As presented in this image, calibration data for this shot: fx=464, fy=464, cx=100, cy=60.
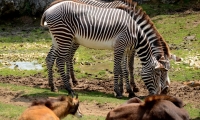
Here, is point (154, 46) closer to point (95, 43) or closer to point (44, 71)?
point (95, 43)

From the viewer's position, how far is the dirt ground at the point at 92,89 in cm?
1113

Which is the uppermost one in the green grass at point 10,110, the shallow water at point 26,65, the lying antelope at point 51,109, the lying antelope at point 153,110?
the lying antelope at point 153,110

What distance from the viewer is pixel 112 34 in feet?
41.9

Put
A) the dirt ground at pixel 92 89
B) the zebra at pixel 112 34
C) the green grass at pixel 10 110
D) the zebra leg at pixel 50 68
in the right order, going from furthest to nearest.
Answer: the zebra leg at pixel 50 68, the zebra at pixel 112 34, the dirt ground at pixel 92 89, the green grass at pixel 10 110

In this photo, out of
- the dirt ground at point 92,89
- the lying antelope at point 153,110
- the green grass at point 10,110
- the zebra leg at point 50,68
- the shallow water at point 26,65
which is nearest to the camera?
the lying antelope at point 153,110

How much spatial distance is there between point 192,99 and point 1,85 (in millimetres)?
5243

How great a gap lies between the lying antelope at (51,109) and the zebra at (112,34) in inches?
177

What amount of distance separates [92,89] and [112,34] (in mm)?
1761

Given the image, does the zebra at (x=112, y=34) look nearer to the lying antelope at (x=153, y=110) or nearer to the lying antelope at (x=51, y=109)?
the lying antelope at (x=51, y=109)

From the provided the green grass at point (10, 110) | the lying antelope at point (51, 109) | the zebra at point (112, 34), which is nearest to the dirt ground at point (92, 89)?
the green grass at point (10, 110)

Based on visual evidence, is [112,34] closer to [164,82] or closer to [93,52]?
[164,82]

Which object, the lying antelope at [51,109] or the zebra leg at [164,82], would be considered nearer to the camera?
the lying antelope at [51,109]

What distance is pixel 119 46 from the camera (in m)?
12.6

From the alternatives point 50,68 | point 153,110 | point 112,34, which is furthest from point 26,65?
point 153,110
